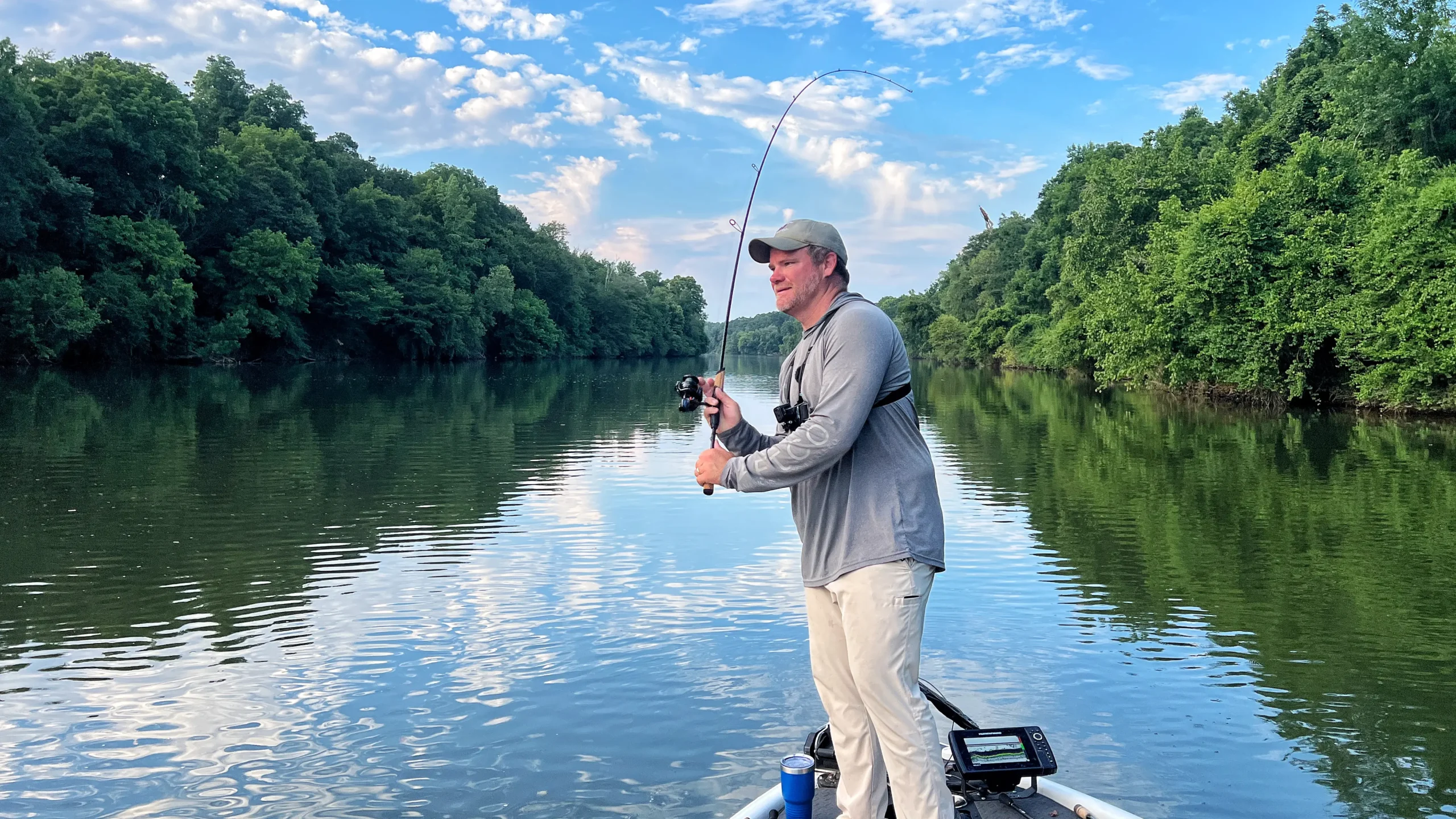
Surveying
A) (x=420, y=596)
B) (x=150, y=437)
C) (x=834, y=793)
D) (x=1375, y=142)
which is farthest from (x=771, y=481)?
(x=1375, y=142)

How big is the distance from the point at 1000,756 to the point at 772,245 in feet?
7.69

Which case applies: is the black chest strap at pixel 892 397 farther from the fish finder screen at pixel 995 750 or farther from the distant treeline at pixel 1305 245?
the distant treeline at pixel 1305 245

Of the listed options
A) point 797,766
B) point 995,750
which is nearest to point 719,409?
point 797,766

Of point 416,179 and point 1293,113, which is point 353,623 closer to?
point 1293,113

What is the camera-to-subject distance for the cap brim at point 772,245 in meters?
3.86

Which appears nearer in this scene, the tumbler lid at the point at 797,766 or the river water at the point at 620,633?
the tumbler lid at the point at 797,766

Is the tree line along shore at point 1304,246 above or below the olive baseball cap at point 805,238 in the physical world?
above

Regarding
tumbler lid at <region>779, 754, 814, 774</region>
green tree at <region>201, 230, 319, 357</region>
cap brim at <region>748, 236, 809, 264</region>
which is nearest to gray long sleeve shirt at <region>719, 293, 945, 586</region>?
cap brim at <region>748, 236, 809, 264</region>

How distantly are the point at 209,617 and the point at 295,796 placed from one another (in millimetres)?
3805

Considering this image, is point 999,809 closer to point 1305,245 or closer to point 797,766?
point 797,766

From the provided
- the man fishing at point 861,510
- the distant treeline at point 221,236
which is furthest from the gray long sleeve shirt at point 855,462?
the distant treeline at point 221,236

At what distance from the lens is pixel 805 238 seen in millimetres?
3865

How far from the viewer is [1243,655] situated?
26.5 ft

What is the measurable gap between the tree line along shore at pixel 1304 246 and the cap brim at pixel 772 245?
1074 inches
